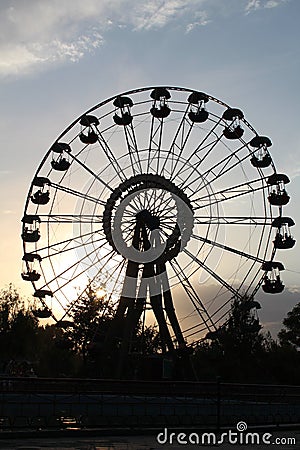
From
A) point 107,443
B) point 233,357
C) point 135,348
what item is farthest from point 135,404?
point 233,357

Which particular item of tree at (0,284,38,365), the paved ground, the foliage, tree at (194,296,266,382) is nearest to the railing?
the paved ground

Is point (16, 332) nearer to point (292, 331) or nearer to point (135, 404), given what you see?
point (292, 331)

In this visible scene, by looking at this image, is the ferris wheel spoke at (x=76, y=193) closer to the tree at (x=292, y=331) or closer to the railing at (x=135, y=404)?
the railing at (x=135, y=404)

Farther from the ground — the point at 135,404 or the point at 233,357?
the point at 233,357

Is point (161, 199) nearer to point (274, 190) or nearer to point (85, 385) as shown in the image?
point (274, 190)

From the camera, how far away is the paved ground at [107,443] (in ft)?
57.4

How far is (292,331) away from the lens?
6994 cm

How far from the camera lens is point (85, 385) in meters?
24.4

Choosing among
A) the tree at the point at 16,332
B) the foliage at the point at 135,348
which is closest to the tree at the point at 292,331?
the foliage at the point at 135,348

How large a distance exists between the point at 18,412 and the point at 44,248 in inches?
579

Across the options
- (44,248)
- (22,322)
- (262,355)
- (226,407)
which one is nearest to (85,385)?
A: (226,407)

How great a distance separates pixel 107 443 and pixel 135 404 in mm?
5924

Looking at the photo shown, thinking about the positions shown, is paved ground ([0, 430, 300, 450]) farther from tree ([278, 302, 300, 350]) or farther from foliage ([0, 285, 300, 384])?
tree ([278, 302, 300, 350])

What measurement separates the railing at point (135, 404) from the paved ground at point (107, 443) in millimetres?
1606
